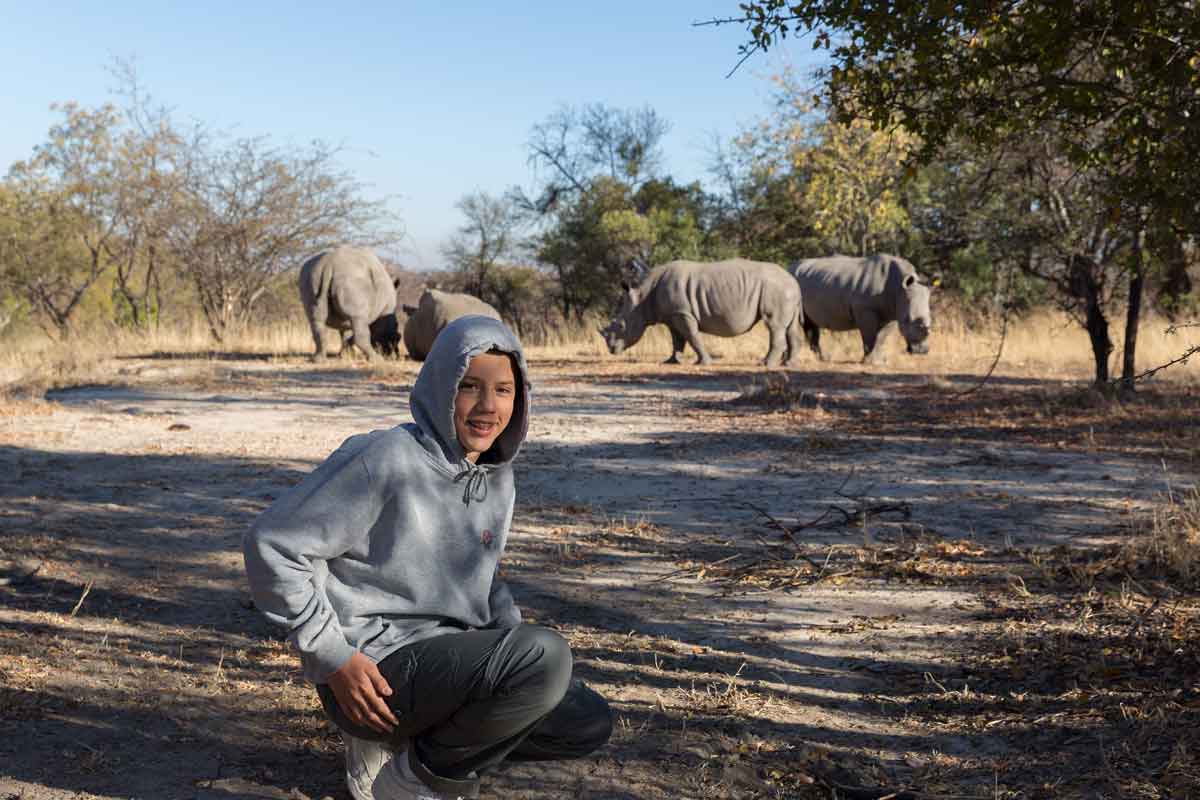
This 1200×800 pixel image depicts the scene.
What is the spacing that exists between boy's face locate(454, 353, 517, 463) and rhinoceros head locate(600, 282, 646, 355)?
47.3 feet

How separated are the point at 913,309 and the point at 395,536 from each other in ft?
48.3

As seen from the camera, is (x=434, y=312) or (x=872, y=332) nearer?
(x=434, y=312)

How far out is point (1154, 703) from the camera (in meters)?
3.48

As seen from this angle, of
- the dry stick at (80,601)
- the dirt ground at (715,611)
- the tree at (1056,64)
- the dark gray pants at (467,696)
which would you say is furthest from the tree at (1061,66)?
the dry stick at (80,601)

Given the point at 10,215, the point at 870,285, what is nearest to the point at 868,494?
the point at 870,285

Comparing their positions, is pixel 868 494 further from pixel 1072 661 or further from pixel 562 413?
pixel 562 413

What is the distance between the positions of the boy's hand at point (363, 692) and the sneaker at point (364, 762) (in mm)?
264

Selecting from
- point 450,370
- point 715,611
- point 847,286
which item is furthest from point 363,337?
point 450,370

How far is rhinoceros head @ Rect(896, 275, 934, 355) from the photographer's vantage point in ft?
53.5

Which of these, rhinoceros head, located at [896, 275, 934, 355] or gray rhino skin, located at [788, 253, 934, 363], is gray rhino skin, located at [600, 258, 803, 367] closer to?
gray rhino skin, located at [788, 253, 934, 363]

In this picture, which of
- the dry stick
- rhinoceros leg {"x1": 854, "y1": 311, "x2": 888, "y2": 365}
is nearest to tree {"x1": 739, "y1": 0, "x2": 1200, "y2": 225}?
the dry stick

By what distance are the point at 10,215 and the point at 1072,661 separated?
22.3m

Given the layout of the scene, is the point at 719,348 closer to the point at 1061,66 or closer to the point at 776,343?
the point at 776,343

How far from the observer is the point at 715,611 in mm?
4641
